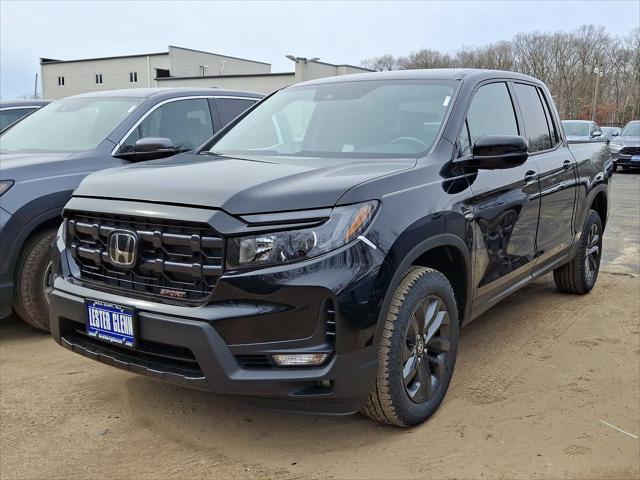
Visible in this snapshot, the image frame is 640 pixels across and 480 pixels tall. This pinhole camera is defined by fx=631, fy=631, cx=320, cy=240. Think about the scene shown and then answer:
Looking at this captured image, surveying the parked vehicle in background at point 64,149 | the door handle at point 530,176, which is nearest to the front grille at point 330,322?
the door handle at point 530,176

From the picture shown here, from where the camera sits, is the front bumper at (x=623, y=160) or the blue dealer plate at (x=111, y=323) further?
the front bumper at (x=623, y=160)

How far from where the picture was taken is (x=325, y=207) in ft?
8.78

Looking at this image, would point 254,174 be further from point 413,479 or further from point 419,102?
point 413,479

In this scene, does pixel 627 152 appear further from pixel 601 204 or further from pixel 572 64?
pixel 572 64

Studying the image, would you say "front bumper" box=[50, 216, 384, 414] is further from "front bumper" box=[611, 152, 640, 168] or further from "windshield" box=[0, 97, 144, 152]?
"front bumper" box=[611, 152, 640, 168]

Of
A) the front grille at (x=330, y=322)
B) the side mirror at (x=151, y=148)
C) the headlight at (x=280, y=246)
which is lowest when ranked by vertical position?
the front grille at (x=330, y=322)

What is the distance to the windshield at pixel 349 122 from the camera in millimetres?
3627

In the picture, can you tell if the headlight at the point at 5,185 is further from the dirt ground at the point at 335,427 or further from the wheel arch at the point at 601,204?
the wheel arch at the point at 601,204

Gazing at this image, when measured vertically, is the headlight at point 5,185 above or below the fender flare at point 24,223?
above

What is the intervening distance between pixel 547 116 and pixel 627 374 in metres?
2.10

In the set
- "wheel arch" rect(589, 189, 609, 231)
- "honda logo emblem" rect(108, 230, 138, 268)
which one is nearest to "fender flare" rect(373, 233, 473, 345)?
"honda logo emblem" rect(108, 230, 138, 268)

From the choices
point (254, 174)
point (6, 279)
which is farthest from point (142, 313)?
point (6, 279)

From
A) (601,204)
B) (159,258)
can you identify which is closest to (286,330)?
(159,258)

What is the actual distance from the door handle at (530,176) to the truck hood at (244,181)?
119 cm
